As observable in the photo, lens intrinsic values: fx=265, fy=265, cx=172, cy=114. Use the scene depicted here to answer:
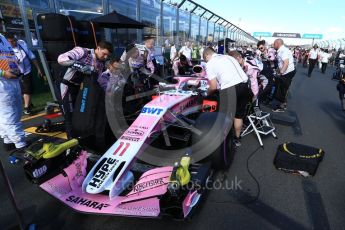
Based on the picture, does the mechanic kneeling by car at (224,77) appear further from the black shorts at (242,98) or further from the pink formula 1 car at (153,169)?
the pink formula 1 car at (153,169)

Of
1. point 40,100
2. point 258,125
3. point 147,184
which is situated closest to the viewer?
point 147,184

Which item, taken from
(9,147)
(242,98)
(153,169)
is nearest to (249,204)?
(153,169)


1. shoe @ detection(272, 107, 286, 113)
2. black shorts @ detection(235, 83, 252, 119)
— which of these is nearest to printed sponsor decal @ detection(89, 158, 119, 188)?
black shorts @ detection(235, 83, 252, 119)

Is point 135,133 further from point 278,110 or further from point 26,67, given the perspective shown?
point 278,110

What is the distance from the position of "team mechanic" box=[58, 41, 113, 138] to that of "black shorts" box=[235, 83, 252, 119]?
6.25ft

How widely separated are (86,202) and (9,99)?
219 centimetres

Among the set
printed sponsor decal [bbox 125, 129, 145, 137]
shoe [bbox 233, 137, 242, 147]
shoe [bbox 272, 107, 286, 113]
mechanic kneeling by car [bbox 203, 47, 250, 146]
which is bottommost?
shoe [bbox 272, 107, 286, 113]

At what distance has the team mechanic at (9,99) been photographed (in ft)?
11.1

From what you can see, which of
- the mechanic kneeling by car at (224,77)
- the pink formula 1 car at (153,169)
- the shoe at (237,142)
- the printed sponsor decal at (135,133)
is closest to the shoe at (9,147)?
the pink formula 1 car at (153,169)

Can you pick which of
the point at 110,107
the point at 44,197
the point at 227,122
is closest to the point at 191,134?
the point at 227,122

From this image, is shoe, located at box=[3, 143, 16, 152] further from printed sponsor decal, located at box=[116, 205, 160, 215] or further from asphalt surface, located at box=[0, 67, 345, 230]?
printed sponsor decal, located at box=[116, 205, 160, 215]

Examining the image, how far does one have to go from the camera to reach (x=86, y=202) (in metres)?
2.13

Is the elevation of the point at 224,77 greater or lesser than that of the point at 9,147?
greater

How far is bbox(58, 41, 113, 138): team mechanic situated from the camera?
342 centimetres
